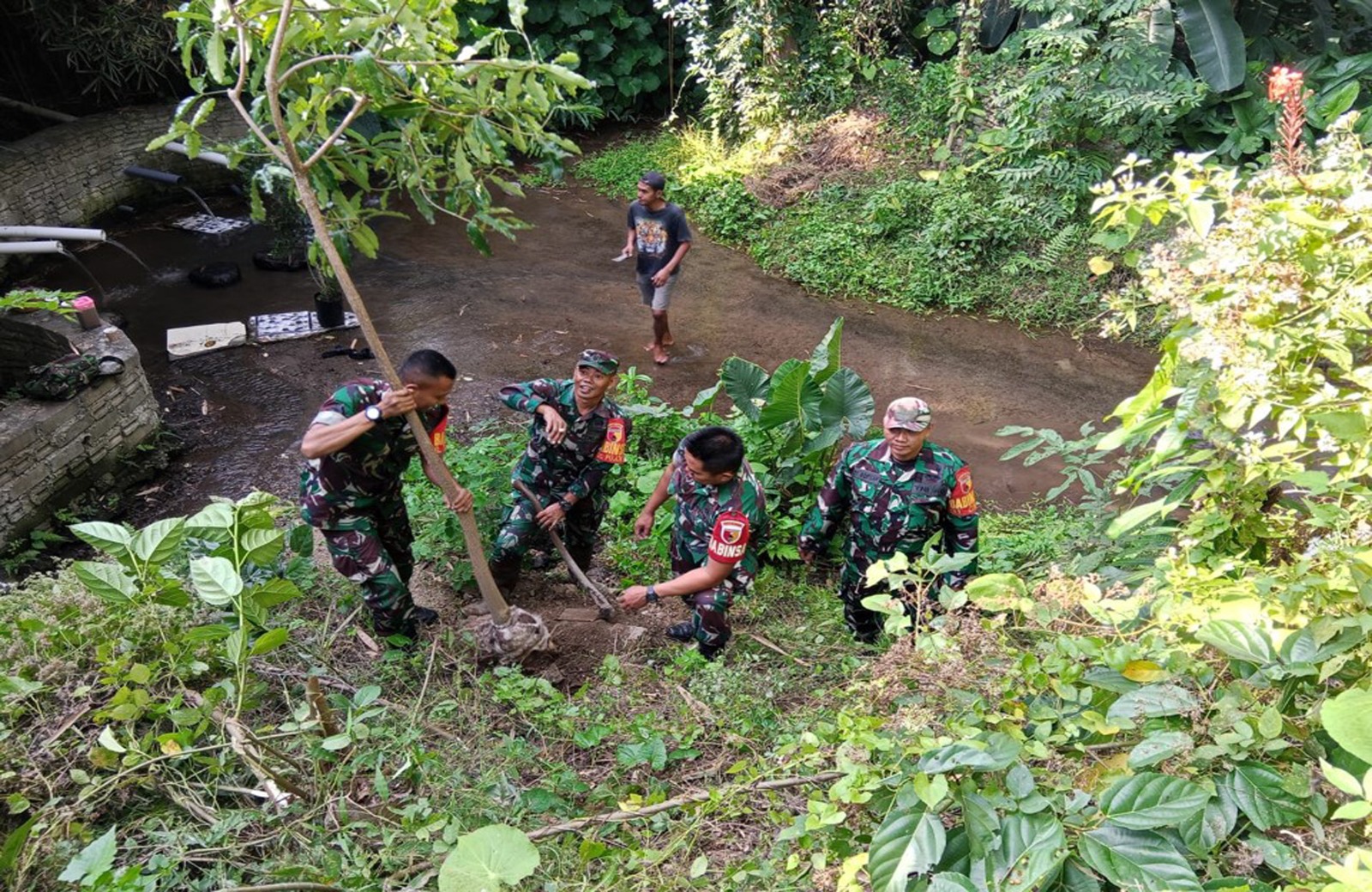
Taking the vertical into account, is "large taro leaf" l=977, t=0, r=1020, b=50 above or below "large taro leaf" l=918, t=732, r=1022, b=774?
above

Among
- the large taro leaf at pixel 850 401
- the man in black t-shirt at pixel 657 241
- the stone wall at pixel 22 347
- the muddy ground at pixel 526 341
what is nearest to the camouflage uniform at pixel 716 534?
the large taro leaf at pixel 850 401

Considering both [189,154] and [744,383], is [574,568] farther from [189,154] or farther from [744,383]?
[189,154]

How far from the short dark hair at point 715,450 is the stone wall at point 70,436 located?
4876 millimetres

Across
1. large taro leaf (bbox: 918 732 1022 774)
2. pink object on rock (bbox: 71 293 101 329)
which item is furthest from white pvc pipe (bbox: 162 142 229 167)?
large taro leaf (bbox: 918 732 1022 774)

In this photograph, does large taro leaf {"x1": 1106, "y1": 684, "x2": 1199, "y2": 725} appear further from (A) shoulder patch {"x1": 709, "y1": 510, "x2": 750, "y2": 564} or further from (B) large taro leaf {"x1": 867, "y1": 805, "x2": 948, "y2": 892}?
(A) shoulder patch {"x1": 709, "y1": 510, "x2": 750, "y2": 564}

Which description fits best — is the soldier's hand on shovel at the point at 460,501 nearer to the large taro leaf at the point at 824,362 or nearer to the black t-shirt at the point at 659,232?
the large taro leaf at the point at 824,362

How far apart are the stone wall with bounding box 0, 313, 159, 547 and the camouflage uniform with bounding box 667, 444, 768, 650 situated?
4602 millimetres

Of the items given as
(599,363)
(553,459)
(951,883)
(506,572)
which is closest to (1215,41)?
(599,363)

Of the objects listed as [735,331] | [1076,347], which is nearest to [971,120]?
[1076,347]

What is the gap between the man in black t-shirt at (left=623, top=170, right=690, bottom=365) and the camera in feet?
25.4

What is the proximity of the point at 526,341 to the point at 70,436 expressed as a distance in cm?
369

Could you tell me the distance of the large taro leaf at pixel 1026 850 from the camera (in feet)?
5.26

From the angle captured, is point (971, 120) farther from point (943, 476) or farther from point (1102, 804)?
point (1102, 804)

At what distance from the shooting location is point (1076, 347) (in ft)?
27.7
